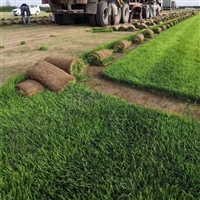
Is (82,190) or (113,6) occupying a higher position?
(113,6)

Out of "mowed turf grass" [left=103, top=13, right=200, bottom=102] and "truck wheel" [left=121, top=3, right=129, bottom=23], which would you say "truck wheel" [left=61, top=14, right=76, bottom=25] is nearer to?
"truck wheel" [left=121, top=3, right=129, bottom=23]

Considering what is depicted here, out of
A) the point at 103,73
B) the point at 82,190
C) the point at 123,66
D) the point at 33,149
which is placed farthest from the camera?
the point at 123,66

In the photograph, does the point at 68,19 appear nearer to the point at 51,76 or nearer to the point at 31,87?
the point at 51,76

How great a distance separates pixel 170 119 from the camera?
7.63ft

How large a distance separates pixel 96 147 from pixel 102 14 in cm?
1072

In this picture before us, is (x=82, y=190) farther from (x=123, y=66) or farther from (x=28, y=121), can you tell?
(x=123, y=66)

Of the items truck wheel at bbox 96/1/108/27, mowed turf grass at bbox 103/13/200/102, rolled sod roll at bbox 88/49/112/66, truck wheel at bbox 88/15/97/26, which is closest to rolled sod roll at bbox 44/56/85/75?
mowed turf grass at bbox 103/13/200/102

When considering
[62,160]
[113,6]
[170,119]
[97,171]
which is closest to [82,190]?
[97,171]

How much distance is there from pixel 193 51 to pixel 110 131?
4406 millimetres

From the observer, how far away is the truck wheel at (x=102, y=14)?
11.1 m

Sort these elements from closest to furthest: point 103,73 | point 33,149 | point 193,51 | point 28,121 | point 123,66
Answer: point 33,149, point 28,121, point 103,73, point 123,66, point 193,51

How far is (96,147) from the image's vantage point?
6.29ft

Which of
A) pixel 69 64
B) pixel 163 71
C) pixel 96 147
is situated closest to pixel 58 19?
pixel 69 64

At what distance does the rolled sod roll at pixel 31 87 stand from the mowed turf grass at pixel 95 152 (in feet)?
0.65
